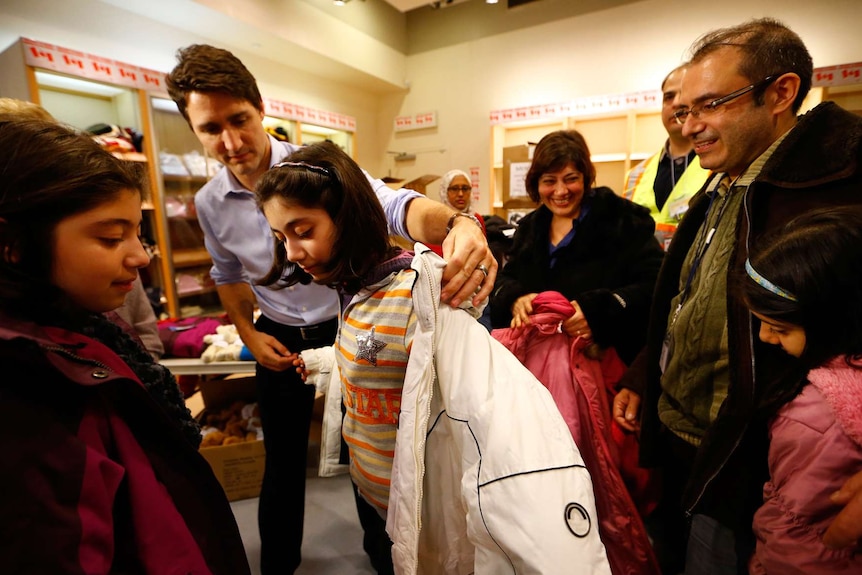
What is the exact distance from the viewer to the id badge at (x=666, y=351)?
123 centimetres

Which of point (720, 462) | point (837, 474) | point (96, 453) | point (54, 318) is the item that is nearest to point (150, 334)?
point (54, 318)

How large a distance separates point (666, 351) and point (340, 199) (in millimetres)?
1075

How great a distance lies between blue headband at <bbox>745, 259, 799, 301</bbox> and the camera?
0.83 metres

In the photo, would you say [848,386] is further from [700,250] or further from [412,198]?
[412,198]

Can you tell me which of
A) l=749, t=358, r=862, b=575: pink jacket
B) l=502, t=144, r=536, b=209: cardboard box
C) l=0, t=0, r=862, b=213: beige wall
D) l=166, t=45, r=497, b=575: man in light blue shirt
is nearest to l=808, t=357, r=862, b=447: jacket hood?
l=749, t=358, r=862, b=575: pink jacket

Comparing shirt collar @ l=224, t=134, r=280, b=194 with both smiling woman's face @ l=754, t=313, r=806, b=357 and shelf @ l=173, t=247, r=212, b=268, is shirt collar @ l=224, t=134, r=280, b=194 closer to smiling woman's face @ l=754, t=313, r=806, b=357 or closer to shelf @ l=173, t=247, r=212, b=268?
smiling woman's face @ l=754, t=313, r=806, b=357

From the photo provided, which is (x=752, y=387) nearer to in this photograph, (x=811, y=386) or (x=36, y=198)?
(x=811, y=386)

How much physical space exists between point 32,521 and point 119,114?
397 centimetres

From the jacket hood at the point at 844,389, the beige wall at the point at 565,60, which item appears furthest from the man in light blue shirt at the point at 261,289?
the beige wall at the point at 565,60

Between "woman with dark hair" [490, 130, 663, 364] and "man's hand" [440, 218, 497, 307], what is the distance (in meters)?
0.55

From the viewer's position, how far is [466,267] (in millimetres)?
858

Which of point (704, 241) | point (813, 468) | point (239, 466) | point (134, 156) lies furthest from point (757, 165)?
point (134, 156)

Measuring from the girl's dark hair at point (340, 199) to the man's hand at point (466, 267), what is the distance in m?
0.23

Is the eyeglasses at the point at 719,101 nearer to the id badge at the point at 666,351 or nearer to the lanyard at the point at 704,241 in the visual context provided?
the lanyard at the point at 704,241
